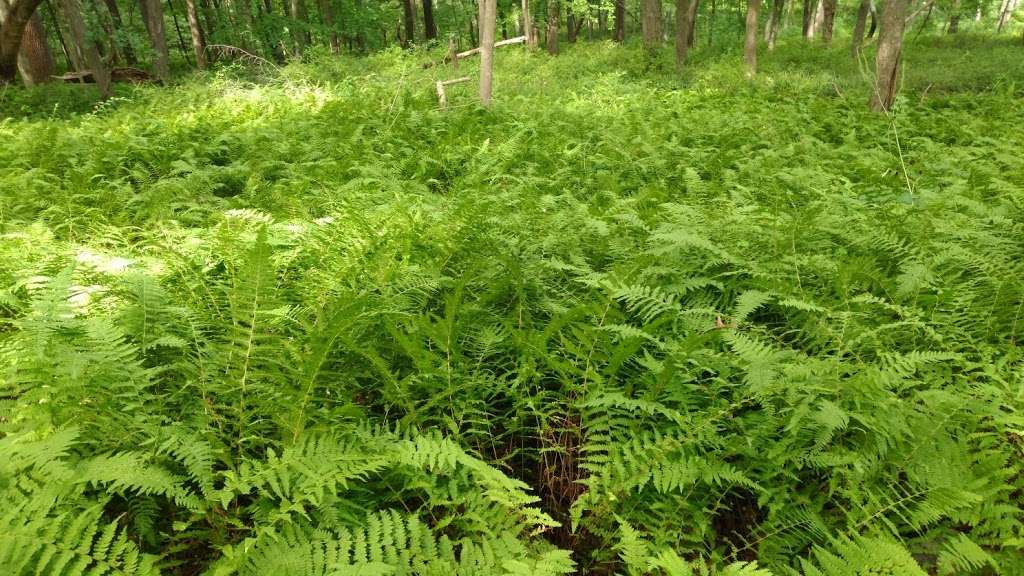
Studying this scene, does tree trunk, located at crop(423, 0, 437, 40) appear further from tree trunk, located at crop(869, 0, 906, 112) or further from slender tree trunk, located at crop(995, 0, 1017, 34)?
slender tree trunk, located at crop(995, 0, 1017, 34)

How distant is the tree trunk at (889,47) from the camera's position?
25.5 feet

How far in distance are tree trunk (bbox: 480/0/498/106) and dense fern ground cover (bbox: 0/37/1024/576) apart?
17.4 feet

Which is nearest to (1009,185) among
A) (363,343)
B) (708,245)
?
(708,245)

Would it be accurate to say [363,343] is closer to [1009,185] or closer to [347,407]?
[347,407]

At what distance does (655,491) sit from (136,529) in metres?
1.85

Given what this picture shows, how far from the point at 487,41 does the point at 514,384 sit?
8.18m

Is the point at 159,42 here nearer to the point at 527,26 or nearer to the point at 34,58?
the point at 34,58

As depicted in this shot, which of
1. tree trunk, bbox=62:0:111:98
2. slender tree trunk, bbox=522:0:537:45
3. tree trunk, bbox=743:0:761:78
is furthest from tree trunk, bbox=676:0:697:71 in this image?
tree trunk, bbox=62:0:111:98

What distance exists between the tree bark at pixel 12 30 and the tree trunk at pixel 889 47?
12.5 m

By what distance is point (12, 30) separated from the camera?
8352 mm

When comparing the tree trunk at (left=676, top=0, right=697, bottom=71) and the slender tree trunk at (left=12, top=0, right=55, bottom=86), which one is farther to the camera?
the tree trunk at (left=676, top=0, right=697, bottom=71)

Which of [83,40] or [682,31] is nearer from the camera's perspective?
[83,40]

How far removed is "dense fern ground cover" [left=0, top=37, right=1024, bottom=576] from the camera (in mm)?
1761

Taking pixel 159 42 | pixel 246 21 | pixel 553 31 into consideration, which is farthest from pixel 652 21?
pixel 246 21
